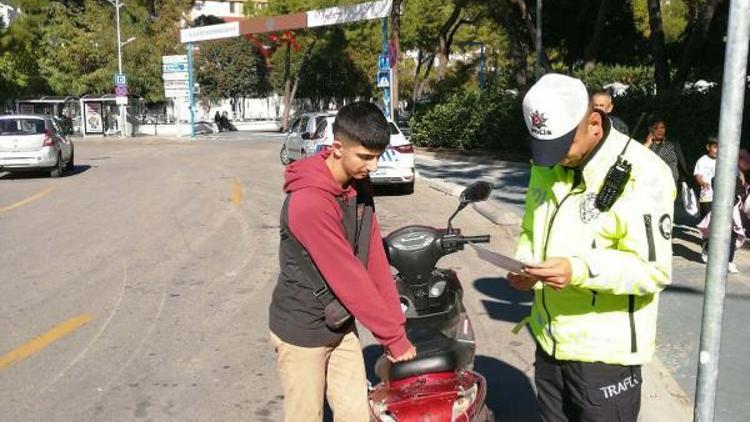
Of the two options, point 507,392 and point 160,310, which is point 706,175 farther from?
point 160,310

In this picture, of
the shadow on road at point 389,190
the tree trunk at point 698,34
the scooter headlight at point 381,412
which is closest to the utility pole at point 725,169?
the scooter headlight at point 381,412

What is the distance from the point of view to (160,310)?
6.71 metres

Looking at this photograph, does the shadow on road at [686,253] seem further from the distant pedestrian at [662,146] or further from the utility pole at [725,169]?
the utility pole at [725,169]

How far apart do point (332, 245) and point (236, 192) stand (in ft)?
42.8

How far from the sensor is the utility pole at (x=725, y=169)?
2146 millimetres

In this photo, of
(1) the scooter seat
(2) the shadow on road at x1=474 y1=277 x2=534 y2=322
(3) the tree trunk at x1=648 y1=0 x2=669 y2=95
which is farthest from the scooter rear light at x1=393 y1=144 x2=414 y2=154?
(1) the scooter seat

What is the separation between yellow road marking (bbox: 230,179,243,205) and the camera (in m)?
14.0

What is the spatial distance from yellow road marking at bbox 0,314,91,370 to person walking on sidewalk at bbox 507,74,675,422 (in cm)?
424

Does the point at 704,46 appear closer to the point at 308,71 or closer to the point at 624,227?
the point at 624,227

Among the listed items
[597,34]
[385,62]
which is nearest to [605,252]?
[597,34]

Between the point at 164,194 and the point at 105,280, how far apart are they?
24.7 ft

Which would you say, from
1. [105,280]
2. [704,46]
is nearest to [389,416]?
[105,280]

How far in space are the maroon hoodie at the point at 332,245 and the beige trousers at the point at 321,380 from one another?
296mm

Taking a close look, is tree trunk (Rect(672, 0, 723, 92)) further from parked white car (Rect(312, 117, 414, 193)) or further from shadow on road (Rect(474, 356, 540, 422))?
shadow on road (Rect(474, 356, 540, 422))
